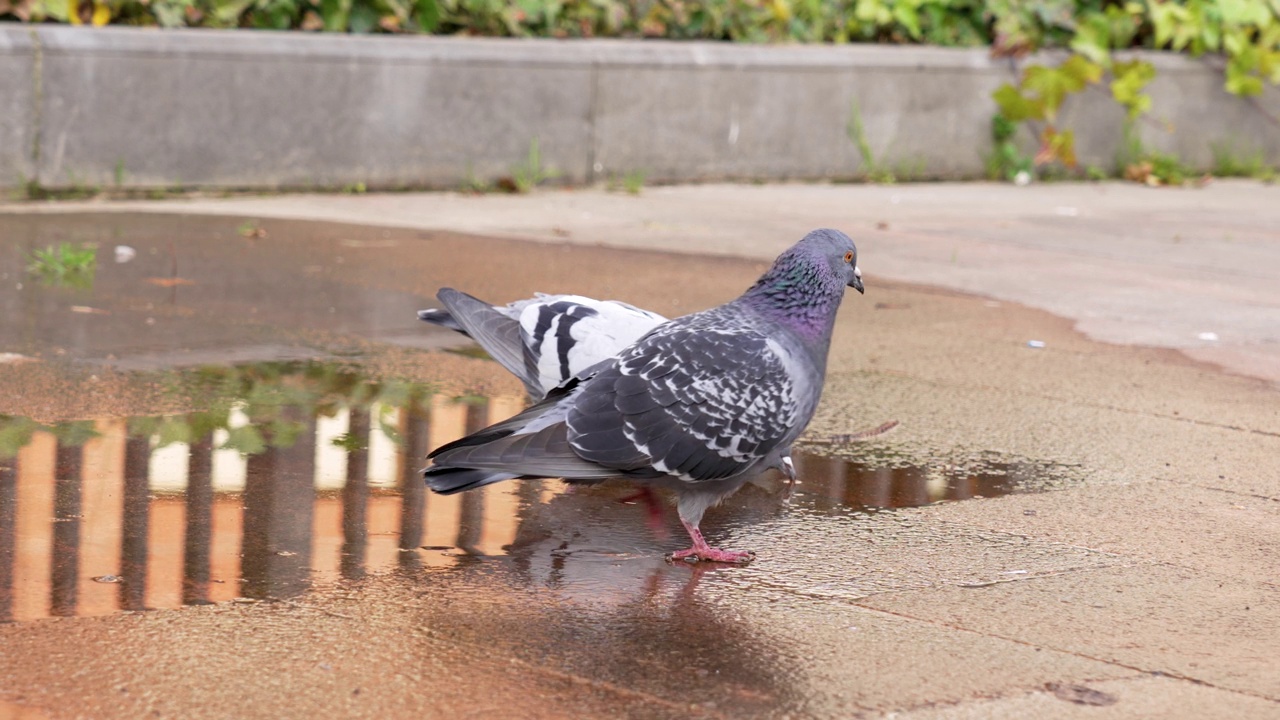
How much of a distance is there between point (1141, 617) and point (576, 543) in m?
1.28

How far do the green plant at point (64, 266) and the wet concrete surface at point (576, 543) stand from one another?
0.74ft

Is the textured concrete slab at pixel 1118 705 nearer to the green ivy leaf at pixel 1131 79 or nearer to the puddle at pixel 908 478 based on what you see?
the puddle at pixel 908 478

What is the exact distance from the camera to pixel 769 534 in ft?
12.8

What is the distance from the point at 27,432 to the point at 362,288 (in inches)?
100

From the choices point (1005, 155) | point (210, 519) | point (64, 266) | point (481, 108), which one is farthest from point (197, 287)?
point (1005, 155)

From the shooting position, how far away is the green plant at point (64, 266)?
21.1 feet

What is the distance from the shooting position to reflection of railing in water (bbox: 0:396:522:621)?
10.7ft

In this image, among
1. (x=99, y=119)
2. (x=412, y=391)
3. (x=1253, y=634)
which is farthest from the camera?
(x=99, y=119)

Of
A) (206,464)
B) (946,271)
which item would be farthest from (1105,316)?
(206,464)

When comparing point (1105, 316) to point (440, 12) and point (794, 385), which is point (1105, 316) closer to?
point (794, 385)

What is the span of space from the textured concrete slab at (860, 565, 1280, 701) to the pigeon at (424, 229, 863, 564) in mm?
499

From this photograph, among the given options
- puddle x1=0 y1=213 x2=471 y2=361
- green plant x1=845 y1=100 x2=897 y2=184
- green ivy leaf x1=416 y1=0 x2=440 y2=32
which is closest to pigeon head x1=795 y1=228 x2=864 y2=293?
puddle x1=0 y1=213 x2=471 y2=361

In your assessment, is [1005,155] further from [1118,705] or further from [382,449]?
[1118,705]

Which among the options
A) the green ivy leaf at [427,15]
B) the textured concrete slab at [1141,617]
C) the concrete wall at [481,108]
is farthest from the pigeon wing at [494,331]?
the green ivy leaf at [427,15]
